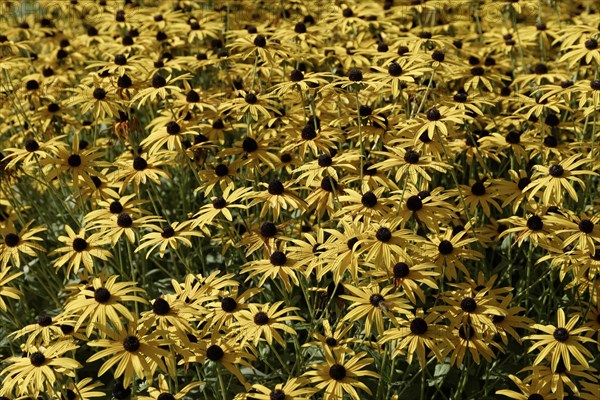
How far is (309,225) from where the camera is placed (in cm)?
585

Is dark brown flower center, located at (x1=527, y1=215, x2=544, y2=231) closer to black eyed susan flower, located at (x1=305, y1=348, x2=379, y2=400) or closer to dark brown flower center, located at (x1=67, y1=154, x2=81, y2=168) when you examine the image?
black eyed susan flower, located at (x1=305, y1=348, x2=379, y2=400)

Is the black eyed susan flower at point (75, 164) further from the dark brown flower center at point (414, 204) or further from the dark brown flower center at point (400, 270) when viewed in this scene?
the dark brown flower center at point (400, 270)

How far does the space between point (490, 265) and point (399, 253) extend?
1749 mm

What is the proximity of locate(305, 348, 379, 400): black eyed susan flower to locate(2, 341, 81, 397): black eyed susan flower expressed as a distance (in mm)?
1246

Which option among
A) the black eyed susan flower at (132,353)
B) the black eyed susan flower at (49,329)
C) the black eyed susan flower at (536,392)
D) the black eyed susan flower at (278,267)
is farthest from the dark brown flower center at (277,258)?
the black eyed susan flower at (536,392)

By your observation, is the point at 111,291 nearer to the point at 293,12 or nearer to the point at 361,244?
the point at 361,244

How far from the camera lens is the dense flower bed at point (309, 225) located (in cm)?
425

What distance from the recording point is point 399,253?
4.21 metres

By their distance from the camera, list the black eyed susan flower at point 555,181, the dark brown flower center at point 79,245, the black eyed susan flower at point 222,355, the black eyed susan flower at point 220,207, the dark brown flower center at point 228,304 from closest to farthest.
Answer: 1. the black eyed susan flower at point 222,355
2. the dark brown flower center at point 228,304
3. the black eyed susan flower at point 555,181
4. the black eyed susan flower at point 220,207
5. the dark brown flower center at point 79,245

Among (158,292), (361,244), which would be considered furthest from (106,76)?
(361,244)

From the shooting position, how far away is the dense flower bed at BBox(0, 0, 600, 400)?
425 cm

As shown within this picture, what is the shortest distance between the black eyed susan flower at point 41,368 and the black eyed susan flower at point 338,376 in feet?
4.09

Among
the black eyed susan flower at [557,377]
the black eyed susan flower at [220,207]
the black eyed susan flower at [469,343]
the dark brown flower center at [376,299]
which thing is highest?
→ the black eyed susan flower at [220,207]

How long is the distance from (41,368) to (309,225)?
235 cm
